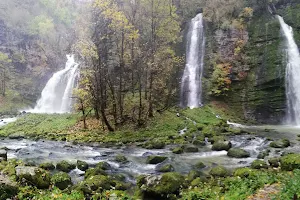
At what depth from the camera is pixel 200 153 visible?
48.5 feet

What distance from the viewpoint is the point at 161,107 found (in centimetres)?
2667

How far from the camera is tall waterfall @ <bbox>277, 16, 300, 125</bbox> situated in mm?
26416

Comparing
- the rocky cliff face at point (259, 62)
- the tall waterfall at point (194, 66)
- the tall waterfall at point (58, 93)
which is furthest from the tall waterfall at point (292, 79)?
the tall waterfall at point (58, 93)

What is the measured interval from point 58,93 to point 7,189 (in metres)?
35.1

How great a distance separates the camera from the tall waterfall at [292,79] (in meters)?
26.4

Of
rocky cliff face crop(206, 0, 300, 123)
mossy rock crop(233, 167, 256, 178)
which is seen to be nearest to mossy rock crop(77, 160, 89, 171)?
mossy rock crop(233, 167, 256, 178)

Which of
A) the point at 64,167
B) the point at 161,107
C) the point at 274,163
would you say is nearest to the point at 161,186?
the point at 64,167

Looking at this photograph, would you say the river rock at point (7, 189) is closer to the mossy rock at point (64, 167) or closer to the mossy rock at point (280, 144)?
the mossy rock at point (64, 167)

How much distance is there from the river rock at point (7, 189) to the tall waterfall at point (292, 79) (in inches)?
987

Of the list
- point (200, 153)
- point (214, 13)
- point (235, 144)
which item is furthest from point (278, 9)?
point (200, 153)

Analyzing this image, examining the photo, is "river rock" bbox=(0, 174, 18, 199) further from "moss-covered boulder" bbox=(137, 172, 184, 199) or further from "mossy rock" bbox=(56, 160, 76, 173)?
"mossy rock" bbox=(56, 160, 76, 173)

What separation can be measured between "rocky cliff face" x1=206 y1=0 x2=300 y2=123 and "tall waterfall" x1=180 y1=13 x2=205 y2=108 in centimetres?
106

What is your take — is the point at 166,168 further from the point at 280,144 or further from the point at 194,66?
the point at 194,66

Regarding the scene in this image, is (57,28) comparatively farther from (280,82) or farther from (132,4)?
(280,82)
